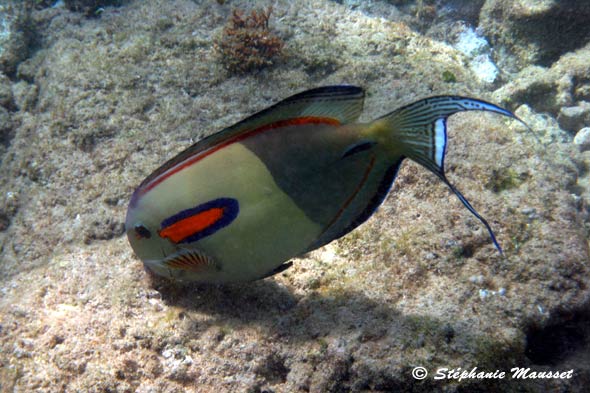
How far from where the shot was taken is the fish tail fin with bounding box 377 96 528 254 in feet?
5.17

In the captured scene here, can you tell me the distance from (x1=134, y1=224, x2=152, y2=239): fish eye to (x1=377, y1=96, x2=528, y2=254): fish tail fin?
4.42 feet

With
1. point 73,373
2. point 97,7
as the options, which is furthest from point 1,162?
point 73,373

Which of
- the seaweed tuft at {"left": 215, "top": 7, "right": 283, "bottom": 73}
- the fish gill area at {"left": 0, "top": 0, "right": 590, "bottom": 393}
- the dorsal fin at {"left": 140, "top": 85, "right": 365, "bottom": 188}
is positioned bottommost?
the fish gill area at {"left": 0, "top": 0, "right": 590, "bottom": 393}

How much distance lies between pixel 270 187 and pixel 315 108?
45cm

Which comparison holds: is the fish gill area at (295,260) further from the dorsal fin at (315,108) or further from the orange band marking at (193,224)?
the dorsal fin at (315,108)

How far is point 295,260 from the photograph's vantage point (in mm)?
2678

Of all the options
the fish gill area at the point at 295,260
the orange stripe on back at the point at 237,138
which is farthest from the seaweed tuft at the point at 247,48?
the orange stripe on back at the point at 237,138

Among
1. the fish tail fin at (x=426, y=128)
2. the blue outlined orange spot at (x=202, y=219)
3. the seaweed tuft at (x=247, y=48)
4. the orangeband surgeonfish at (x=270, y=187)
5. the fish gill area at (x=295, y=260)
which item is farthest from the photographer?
the seaweed tuft at (x=247, y=48)

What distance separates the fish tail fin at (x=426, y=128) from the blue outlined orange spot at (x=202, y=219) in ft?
2.85

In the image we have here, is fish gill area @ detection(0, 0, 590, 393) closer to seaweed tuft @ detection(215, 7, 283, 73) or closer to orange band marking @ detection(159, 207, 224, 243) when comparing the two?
seaweed tuft @ detection(215, 7, 283, 73)

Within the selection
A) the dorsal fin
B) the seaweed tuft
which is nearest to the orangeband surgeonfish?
the dorsal fin

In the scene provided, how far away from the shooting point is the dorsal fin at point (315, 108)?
6.03 feet

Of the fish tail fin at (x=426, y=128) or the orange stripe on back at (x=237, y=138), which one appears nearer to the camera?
the fish tail fin at (x=426, y=128)

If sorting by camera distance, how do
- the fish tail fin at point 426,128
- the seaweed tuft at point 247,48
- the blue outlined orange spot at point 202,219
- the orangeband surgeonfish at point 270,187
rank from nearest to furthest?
the fish tail fin at point 426,128 < the orangeband surgeonfish at point 270,187 < the blue outlined orange spot at point 202,219 < the seaweed tuft at point 247,48
